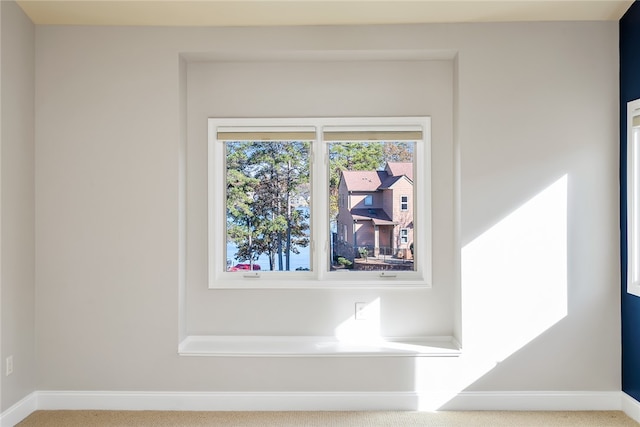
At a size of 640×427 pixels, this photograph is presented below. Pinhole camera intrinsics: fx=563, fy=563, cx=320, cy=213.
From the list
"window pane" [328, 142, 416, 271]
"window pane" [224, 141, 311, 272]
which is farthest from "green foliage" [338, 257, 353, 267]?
"window pane" [224, 141, 311, 272]

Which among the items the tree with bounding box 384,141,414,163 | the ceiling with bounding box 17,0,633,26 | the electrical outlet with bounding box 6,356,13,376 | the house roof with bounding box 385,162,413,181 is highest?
the ceiling with bounding box 17,0,633,26

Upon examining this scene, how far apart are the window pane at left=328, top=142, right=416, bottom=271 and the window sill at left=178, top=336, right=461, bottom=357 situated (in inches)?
20.6

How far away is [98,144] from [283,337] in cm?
174

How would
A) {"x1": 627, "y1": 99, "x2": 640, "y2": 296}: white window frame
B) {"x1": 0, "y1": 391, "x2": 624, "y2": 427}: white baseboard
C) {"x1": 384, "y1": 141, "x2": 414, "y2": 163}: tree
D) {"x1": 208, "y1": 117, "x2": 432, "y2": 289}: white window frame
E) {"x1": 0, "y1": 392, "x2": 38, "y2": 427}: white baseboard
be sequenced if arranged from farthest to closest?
{"x1": 384, "y1": 141, "x2": 414, "y2": 163}: tree < {"x1": 208, "y1": 117, "x2": 432, "y2": 289}: white window frame < {"x1": 0, "y1": 391, "x2": 624, "y2": 427}: white baseboard < {"x1": 627, "y1": 99, "x2": 640, "y2": 296}: white window frame < {"x1": 0, "y1": 392, "x2": 38, "y2": 427}: white baseboard

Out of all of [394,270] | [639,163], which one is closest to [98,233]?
[394,270]

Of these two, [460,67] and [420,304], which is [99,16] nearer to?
[460,67]

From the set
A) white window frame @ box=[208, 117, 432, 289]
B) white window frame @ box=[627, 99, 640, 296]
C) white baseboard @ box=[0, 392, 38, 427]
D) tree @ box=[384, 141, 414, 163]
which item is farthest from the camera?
tree @ box=[384, 141, 414, 163]

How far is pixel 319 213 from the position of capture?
390 cm

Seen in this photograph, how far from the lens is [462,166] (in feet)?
11.7

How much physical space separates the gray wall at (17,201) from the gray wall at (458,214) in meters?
0.08

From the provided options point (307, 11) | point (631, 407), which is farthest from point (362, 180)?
point (631, 407)

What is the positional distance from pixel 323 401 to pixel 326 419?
0.16 m

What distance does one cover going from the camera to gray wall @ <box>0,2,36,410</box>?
3266mm

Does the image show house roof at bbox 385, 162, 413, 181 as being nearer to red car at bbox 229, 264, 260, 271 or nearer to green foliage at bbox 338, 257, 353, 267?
green foliage at bbox 338, 257, 353, 267
